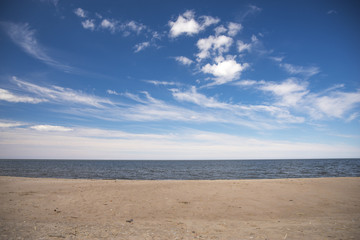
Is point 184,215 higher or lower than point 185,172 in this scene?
higher

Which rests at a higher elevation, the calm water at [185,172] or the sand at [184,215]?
the sand at [184,215]

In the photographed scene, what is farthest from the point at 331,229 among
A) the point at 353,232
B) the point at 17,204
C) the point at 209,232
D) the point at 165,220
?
the point at 17,204

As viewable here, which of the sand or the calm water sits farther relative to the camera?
the calm water

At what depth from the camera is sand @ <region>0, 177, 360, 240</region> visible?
670 centimetres

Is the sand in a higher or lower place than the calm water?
higher

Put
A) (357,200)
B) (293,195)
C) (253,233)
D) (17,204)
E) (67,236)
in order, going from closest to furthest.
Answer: (67,236) < (253,233) < (17,204) < (357,200) < (293,195)

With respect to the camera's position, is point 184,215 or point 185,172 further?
point 185,172

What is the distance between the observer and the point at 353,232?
6.66 meters

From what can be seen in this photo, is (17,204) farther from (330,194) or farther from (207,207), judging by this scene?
(330,194)

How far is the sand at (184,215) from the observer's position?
6703 millimetres

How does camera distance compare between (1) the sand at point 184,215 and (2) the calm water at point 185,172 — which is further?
(2) the calm water at point 185,172

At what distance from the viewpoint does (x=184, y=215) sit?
382 inches

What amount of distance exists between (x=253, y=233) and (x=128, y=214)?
6135 millimetres

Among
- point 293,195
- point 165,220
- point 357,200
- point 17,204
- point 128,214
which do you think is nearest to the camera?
point 165,220
